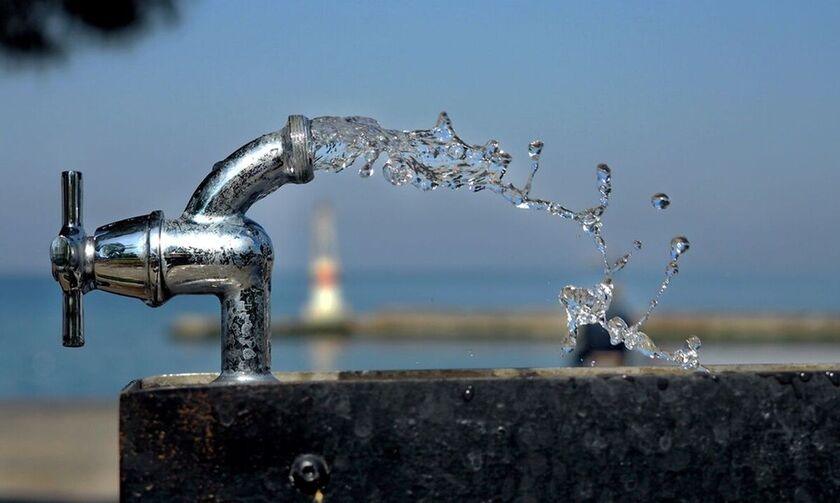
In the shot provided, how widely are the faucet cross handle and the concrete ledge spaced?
0.16m

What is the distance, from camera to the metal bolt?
4.12ft

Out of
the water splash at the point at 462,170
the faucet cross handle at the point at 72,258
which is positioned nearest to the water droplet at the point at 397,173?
the water splash at the point at 462,170

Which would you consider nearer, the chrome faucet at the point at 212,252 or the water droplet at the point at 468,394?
the water droplet at the point at 468,394

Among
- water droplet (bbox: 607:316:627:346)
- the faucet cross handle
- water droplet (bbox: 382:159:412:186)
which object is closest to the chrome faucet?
the faucet cross handle

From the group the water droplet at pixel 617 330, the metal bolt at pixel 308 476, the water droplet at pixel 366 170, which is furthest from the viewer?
the water droplet at pixel 617 330

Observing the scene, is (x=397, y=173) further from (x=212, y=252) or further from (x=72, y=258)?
(x=72, y=258)

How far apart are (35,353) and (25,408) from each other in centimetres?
3365

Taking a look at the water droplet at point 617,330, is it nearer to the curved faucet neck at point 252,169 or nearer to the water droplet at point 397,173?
the water droplet at point 397,173

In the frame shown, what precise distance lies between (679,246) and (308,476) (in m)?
0.75

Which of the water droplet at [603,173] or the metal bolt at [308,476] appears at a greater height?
the water droplet at [603,173]

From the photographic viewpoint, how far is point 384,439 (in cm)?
127

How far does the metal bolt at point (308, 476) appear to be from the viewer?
1256mm

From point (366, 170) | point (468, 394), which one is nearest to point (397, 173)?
point (366, 170)

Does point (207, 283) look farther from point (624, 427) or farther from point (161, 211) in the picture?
point (624, 427)
